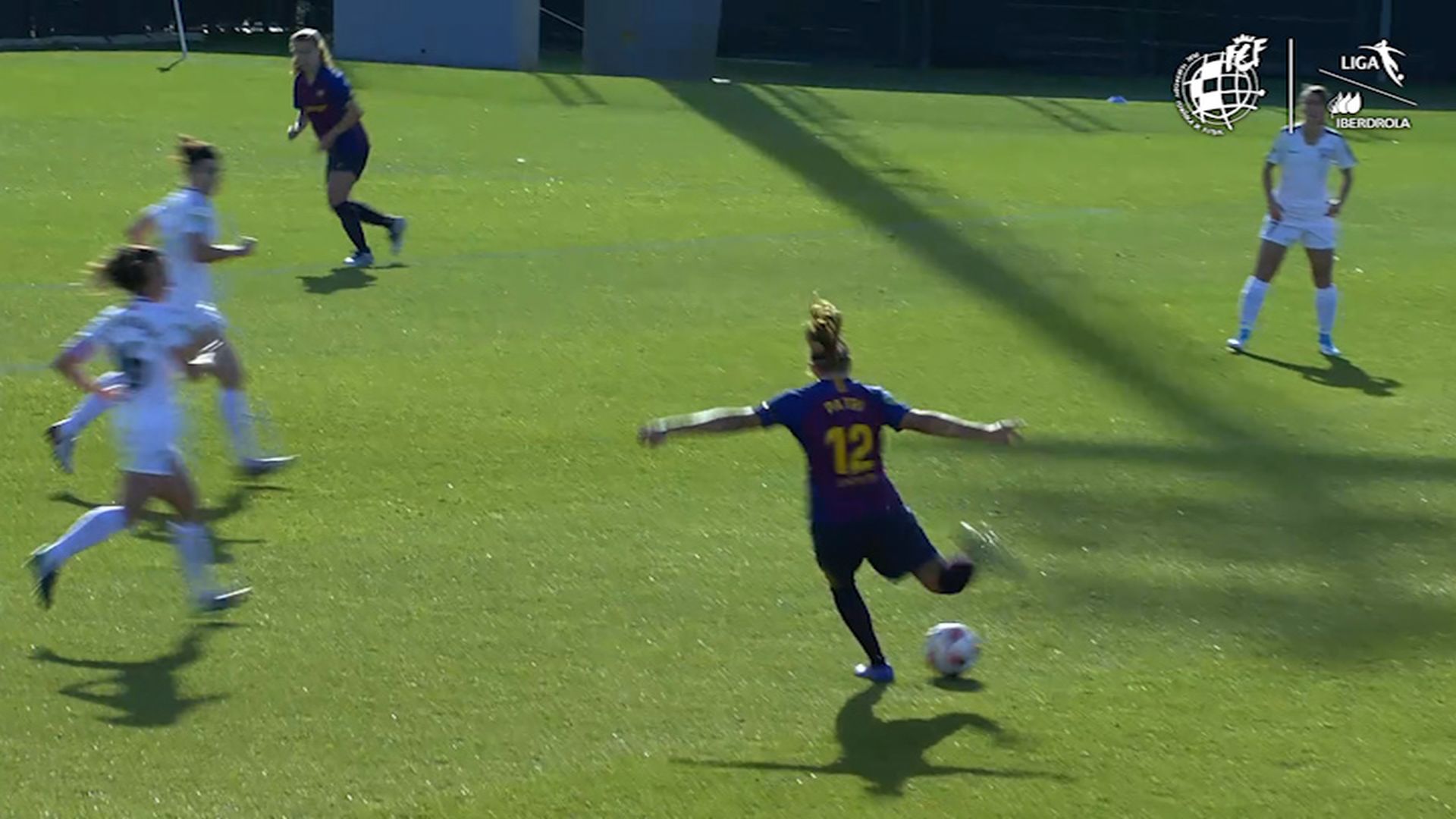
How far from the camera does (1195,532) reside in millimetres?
10820

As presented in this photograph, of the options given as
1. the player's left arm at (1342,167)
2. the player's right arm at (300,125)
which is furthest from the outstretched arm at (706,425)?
the player's right arm at (300,125)

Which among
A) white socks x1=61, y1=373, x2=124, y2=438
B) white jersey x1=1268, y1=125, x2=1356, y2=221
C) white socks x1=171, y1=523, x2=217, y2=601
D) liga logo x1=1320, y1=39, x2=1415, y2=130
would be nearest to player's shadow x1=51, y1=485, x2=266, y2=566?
white socks x1=61, y1=373, x2=124, y2=438

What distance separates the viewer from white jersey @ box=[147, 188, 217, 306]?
10.8 meters

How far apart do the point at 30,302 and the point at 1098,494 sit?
9.22m

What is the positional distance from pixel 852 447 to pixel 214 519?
14.2 feet

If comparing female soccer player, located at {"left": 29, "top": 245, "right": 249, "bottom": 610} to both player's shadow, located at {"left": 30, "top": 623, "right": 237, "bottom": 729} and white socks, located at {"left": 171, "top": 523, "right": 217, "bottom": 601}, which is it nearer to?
white socks, located at {"left": 171, "top": 523, "right": 217, "bottom": 601}

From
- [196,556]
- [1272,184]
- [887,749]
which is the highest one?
[1272,184]

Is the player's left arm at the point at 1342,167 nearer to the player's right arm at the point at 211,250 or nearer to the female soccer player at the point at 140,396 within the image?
the player's right arm at the point at 211,250

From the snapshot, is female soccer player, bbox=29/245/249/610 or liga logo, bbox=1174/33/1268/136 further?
liga logo, bbox=1174/33/1268/136

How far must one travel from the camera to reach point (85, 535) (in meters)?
8.67

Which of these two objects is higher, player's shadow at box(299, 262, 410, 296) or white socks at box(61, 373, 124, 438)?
white socks at box(61, 373, 124, 438)

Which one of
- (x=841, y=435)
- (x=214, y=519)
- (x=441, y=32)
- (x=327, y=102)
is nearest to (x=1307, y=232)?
(x=841, y=435)

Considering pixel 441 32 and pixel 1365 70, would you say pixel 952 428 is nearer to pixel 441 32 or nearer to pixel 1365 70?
pixel 441 32

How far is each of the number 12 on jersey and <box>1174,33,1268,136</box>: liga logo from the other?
69.7 ft
